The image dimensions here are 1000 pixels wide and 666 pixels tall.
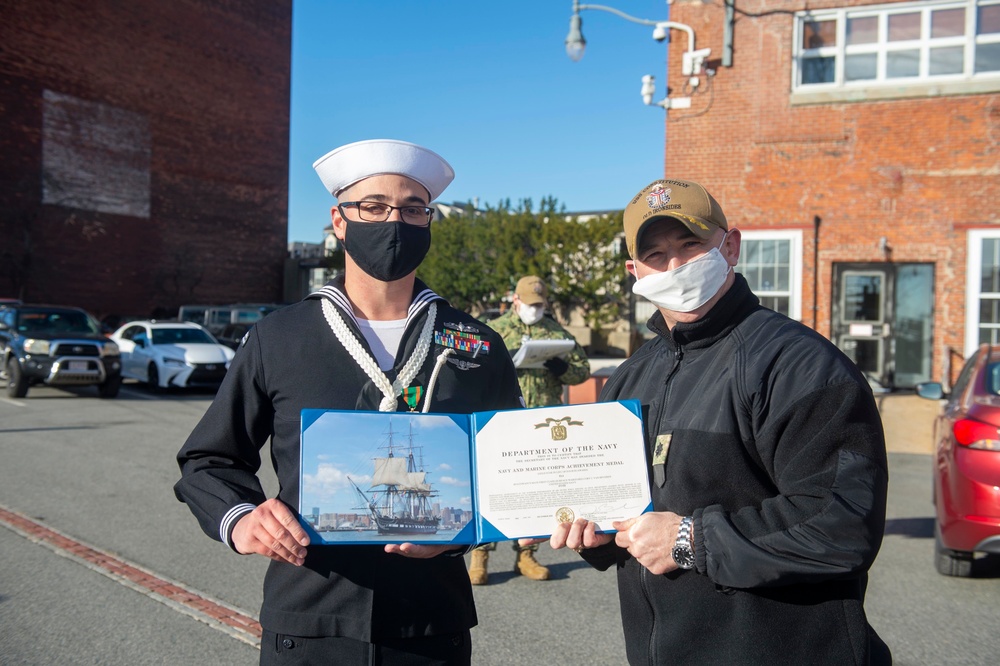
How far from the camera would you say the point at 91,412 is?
532 inches

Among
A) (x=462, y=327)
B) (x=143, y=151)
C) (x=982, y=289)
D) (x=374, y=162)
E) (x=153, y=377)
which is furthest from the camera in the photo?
(x=143, y=151)

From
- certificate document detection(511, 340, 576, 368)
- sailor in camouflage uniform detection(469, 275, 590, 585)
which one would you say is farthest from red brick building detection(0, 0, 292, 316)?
certificate document detection(511, 340, 576, 368)

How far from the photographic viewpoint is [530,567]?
18.4 ft

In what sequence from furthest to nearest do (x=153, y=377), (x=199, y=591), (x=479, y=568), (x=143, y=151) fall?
(x=143, y=151), (x=153, y=377), (x=479, y=568), (x=199, y=591)

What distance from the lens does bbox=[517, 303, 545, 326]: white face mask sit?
6.45m

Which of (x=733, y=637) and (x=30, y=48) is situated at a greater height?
(x=30, y=48)

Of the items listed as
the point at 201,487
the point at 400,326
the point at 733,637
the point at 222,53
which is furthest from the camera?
the point at 222,53

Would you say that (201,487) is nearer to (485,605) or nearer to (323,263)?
(485,605)

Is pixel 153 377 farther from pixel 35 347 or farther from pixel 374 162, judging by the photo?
pixel 374 162

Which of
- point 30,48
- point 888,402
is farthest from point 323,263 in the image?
point 888,402

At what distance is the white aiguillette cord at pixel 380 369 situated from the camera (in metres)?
2.29

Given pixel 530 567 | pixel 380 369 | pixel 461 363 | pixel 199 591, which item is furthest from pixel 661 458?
pixel 199 591

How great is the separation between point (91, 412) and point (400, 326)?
42.2ft

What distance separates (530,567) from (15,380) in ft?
43.0
